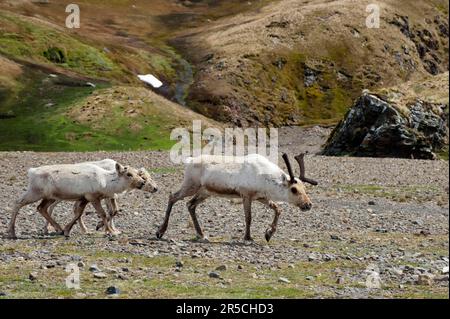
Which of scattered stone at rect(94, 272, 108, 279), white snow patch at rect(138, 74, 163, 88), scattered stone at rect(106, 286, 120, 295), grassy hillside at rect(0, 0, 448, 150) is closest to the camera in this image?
scattered stone at rect(106, 286, 120, 295)

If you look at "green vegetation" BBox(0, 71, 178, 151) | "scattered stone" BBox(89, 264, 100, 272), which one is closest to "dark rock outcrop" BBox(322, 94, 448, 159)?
"green vegetation" BBox(0, 71, 178, 151)

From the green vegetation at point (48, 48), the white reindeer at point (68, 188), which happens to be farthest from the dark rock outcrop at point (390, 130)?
the white reindeer at point (68, 188)

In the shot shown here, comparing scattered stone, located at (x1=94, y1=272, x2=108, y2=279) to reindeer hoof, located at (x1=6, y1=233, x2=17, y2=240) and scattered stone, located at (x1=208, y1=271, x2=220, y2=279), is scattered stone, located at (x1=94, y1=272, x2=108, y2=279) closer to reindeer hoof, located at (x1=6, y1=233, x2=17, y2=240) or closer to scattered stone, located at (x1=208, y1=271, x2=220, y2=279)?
scattered stone, located at (x1=208, y1=271, x2=220, y2=279)

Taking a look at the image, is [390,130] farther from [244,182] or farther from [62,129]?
[244,182]

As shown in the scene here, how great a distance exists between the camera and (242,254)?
2147 cm

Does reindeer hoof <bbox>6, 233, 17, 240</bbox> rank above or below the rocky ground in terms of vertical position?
above

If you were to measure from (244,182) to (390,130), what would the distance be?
50.9 metres

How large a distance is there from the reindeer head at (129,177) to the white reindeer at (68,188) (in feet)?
1.31

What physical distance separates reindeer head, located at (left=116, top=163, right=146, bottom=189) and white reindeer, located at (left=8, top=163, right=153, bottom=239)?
0.40 meters

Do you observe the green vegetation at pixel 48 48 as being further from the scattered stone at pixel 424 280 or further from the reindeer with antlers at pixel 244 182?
the scattered stone at pixel 424 280

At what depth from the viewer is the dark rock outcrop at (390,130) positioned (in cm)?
7256

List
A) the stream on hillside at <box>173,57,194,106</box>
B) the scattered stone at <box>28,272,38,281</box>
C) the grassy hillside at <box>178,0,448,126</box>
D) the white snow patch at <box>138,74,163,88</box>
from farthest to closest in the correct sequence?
the grassy hillside at <box>178,0,448,126</box> < the white snow patch at <box>138,74,163,88</box> < the stream on hillside at <box>173,57,194,106</box> < the scattered stone at <box>28,272,38,281</box>

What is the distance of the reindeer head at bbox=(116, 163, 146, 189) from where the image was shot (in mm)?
25750

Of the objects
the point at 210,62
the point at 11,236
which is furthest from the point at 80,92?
the point at 11,236
